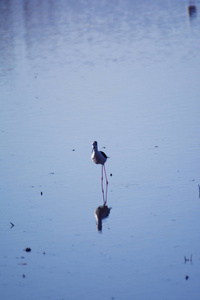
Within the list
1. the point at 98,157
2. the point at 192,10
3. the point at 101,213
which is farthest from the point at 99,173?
the point at 192,10

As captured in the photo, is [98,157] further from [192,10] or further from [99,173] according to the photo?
[192,10]

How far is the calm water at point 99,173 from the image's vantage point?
7.45 metres

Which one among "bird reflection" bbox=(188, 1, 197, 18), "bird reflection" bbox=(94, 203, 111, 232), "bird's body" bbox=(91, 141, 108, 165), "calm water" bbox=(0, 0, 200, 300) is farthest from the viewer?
"bird reflection" bbox=(188, 1, 197, 18)

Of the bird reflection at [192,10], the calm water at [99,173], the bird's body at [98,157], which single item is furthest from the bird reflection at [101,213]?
the bird reflection at [192,10]

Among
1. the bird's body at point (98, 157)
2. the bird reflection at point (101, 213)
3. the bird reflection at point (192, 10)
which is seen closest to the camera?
the bird reflection at point (101, 213)

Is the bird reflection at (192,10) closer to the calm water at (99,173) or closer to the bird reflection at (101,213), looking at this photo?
the calm water at (99,173)

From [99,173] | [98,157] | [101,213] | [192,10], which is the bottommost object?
[101,213]

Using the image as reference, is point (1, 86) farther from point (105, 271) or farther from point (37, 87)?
point (105, 271)

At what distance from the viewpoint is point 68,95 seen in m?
17.3

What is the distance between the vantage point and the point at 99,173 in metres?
11.1

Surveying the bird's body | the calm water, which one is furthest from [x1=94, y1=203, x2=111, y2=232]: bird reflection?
the bird's body

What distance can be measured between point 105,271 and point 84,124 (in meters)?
6.82

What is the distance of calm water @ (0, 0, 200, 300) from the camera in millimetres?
7449

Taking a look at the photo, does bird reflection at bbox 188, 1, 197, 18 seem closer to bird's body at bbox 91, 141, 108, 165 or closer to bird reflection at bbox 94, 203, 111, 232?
bird's body at bbox 91, 141, 108, 165
